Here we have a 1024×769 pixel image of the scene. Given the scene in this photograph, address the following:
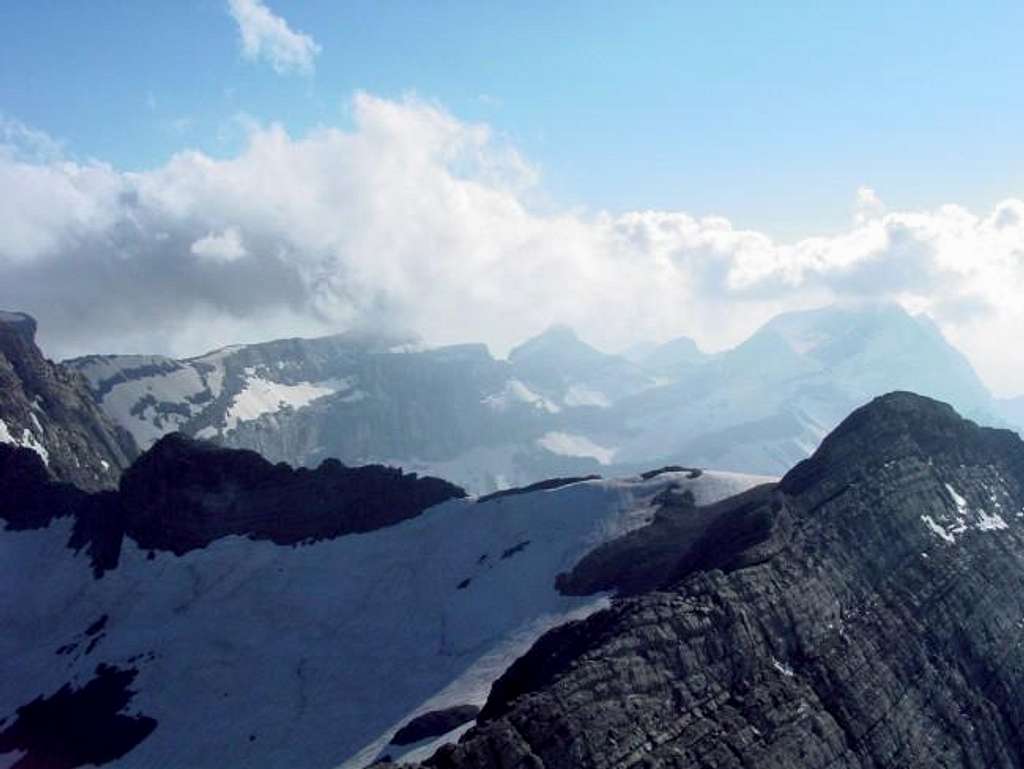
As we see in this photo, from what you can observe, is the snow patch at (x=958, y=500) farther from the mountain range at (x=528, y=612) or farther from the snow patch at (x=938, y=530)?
the snow patch at (x=938, y=530)

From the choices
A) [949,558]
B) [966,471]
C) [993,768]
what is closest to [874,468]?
[949,558]

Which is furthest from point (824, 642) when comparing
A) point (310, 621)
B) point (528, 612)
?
point (310, 621)

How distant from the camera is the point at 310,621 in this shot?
11925cm

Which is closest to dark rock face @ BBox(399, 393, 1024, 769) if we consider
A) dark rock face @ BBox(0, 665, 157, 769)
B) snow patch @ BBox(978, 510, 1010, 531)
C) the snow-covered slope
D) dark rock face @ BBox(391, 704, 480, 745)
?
snow patch @ BBox(978, 510, 1010, 531)

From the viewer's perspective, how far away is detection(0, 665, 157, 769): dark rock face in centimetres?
10619

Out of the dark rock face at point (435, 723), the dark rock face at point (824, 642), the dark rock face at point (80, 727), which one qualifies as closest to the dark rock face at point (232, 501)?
the dark rock face at point (80, 727)

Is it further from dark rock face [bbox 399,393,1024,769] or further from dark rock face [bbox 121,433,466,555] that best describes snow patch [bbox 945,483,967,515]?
dark rock face [bbox 121,433,466,555]

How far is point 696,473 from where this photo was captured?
13825cm

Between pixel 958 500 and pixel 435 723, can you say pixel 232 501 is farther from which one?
pixel 958 500

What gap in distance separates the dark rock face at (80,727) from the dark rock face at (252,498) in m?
25.9

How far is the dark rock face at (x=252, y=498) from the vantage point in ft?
458

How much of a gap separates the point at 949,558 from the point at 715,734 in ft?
116

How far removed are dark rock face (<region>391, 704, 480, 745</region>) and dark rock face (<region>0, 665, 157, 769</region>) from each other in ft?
108

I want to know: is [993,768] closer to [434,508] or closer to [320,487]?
[434,508]
